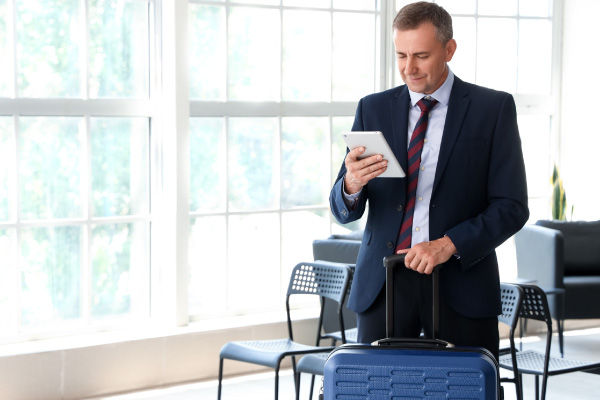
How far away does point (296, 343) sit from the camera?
4.21 metres

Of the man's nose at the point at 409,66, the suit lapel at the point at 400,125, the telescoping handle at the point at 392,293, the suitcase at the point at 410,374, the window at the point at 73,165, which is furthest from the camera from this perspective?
the window at the point at 73,165

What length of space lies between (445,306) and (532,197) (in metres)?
4.53

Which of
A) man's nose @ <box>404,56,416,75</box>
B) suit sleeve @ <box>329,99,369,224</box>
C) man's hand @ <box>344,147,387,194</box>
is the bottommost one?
suit sleeve @ <box>329,99,369,224</box>

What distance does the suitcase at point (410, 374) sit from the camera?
1943 mm

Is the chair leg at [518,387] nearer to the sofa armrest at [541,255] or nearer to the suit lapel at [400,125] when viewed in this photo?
the suit lapel at [400,125]

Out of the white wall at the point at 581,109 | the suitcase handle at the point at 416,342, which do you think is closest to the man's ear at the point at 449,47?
the suitcase handle at the point at 416,342

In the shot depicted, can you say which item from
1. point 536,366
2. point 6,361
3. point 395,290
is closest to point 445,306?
point 395,290

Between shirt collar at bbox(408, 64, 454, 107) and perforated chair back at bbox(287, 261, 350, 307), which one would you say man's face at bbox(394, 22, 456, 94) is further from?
perforated chair back at bbox(287, 261, 350, 307)

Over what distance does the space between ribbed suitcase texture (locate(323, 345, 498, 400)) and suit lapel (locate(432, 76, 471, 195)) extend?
0.54 m

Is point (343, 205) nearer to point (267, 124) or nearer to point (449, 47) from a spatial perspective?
point (449, 47)

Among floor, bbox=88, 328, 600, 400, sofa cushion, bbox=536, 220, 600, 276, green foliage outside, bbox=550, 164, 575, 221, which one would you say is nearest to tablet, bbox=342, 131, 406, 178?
floor, bbox=88, 328, 600, 400

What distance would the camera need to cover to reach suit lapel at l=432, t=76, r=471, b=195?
2.38 metres

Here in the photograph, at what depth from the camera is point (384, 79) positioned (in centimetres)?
598

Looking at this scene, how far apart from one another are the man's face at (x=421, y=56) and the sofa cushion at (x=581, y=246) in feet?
13.0
